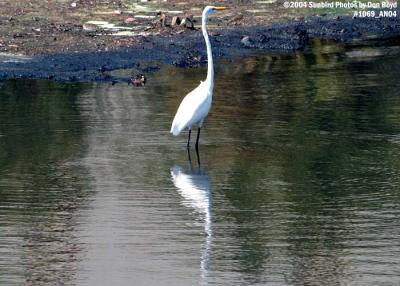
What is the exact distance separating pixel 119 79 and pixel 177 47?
9.76 ft

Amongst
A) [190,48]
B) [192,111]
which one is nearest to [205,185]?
[192,111]

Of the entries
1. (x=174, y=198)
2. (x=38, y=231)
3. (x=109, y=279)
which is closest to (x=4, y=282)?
(x=109, y=279)

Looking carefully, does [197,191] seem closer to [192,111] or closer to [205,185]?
[205,185]

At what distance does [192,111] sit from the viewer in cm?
1325

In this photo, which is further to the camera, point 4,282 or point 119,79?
point 119,79

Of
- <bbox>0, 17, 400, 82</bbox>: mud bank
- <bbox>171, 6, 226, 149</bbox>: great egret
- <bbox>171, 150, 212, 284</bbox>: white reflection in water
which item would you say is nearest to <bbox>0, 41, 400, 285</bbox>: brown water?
<bbox>171, 150, 212, 284</bbox>: white reflection in water

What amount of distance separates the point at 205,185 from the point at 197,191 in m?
0.23

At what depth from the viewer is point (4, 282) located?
829 cm

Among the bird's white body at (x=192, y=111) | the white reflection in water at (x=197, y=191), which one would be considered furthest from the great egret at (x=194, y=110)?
the white reflection in water at (x=197, y=191)

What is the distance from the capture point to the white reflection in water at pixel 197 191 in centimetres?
971

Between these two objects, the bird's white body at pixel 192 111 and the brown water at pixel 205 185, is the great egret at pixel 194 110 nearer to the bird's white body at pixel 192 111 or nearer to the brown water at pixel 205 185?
the bird's white body at pixel 192 111

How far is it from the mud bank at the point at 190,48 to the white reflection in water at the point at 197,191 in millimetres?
6160

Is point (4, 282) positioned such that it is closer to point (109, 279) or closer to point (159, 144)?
point (109, 279)

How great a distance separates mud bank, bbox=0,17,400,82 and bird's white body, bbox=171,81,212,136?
474cm
